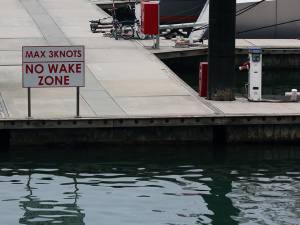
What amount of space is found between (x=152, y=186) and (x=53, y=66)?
427cm

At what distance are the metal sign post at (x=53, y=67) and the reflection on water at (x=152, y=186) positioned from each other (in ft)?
5.07

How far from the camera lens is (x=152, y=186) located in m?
20.9

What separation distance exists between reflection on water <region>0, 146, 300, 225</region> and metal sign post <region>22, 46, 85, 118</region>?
155 cm

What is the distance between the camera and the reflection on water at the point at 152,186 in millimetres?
18672

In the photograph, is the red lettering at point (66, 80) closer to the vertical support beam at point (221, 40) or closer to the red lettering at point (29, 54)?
the red lettering at point (29, 54)

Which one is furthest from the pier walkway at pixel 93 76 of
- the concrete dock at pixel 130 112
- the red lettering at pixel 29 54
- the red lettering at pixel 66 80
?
the red lettering at pixel 29 54

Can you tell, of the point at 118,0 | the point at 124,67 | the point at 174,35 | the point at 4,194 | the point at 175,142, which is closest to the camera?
the point at 4,194

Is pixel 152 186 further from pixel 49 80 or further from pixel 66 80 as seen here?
pixel 49 80

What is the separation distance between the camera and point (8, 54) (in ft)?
106

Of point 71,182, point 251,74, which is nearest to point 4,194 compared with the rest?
point 71,182

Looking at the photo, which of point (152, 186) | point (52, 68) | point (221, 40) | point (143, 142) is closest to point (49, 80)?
point (52, 68)

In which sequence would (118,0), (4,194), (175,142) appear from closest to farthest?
(4,194) → (175,142) → (118,0)

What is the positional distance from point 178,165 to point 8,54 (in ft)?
36.2

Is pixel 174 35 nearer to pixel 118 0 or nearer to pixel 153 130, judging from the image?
pixel 118 0
